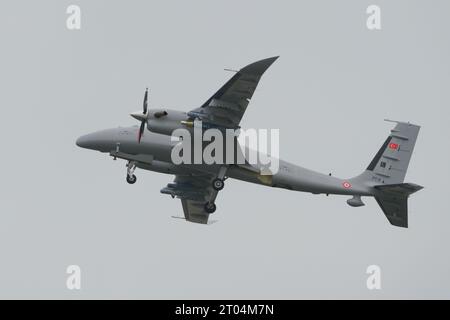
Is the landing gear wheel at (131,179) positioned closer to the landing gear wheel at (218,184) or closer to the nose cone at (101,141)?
the nose cone at (101,141)

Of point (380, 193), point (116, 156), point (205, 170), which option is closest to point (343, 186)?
point (380, 193)

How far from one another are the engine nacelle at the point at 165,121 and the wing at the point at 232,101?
753 mm

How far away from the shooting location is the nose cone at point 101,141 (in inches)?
2667

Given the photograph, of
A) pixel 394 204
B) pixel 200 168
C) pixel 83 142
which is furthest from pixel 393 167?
pixel 83 142

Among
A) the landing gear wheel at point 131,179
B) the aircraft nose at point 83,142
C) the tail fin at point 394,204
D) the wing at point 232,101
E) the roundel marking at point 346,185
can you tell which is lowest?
the tail fin at point 394,204

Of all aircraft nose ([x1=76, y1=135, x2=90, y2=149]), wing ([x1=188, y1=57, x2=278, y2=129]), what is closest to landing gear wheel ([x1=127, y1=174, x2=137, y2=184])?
aircraft nose ([x1=76, y1=135, x2=90, y2=149])

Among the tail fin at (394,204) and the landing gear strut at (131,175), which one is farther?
the landing gear strut at (131,175)

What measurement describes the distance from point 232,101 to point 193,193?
13.5 metres

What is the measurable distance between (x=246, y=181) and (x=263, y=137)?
3.43 m

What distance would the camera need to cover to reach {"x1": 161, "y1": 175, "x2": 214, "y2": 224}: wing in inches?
2884

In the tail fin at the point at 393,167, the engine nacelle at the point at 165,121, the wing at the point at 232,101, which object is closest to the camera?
the wing at the point at 232,101

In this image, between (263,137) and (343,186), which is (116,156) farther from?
(343,186)

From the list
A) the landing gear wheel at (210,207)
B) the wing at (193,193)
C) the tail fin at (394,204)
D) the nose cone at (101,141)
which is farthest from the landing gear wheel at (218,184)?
the tail fin at (394,204)

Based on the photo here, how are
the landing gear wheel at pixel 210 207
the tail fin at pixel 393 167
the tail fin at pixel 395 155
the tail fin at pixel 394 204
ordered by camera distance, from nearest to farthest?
the tail fin at pixel 394 204
the tail fin at pixel 393 167
the landing gear wheel at pixel 210 207
the tail fin at pixel 395 155
